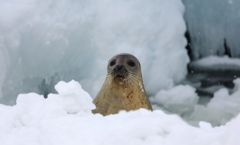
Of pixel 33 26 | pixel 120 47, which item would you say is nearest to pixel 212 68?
pixel 120 47

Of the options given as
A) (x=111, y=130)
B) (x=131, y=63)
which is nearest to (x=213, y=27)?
(x=131, y=63)

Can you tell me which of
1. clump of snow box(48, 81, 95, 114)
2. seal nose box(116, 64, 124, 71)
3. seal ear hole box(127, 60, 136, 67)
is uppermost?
seal ear hole box(127, 60, 136, 67)

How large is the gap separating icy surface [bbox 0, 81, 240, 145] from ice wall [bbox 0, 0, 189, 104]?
11.7 ft

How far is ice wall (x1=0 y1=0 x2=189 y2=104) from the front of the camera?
15.4ft

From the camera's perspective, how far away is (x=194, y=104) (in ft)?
23.4

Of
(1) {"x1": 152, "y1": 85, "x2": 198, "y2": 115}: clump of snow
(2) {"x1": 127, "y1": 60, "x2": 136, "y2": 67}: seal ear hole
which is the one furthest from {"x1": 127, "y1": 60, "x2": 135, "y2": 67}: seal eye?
(1) {"x1": 152, "y1": 85, "x2": 198, "y2": 115}: clump of snow

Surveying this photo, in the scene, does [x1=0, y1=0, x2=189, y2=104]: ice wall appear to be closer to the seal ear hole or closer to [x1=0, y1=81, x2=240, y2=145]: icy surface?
the seal ear hole

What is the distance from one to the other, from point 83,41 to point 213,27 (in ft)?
11.4

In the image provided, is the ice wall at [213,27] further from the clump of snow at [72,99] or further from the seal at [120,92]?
the clump of snow at [72,99]

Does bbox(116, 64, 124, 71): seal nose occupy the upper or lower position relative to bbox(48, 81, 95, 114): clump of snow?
upper

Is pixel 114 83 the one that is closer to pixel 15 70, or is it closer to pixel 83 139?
pixel 15 70

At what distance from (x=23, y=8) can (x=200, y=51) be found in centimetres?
479

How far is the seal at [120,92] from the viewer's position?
3754mm

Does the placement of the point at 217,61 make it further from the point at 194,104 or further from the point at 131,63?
the point at 131,63
